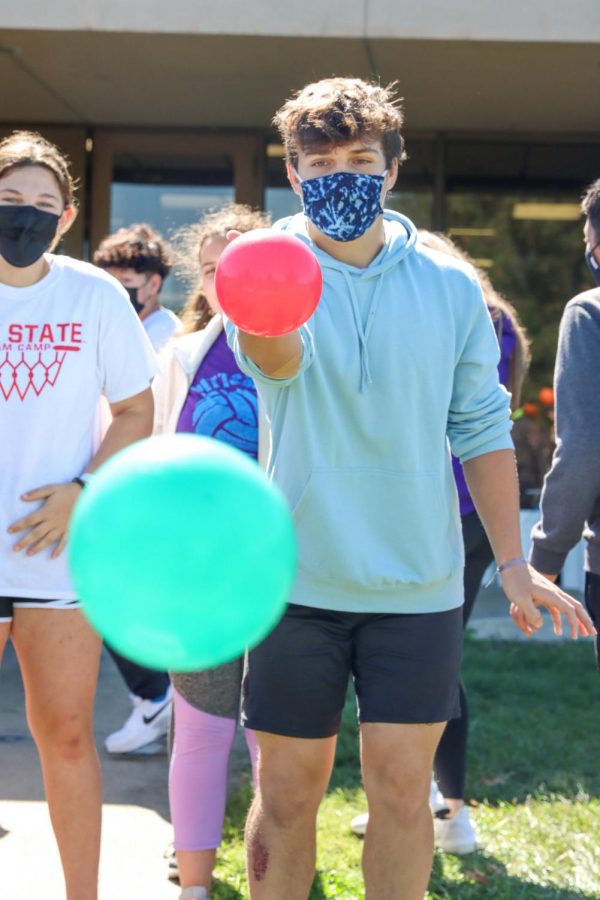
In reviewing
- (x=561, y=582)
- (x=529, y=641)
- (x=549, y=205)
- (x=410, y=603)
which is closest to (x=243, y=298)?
(x=410, y=603)

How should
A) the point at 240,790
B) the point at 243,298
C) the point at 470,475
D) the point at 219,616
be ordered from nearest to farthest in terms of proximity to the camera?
the point at 219,616, the point at 243,298, the point at 470,475, the point at 240,790

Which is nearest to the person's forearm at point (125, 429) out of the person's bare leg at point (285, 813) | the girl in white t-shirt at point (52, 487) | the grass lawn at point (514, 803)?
the girl in white t-shirt at point (52, 487)

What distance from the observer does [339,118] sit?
2.65 meters

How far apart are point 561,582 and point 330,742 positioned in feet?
21.0

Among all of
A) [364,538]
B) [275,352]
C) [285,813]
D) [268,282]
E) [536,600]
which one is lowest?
[285,813]

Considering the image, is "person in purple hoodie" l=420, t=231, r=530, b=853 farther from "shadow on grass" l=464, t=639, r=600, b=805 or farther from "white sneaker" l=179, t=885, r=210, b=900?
"white sneaker" l=179, t=885, r=210, b=900

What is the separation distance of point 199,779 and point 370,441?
4.57ft

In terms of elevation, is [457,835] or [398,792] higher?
[398,792]

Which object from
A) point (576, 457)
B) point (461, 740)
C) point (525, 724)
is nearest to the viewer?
point (576, 457)

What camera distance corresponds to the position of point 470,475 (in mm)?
2893

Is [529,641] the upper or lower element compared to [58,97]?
lower

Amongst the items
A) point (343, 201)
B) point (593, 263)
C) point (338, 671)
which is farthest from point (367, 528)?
point (593, 263)

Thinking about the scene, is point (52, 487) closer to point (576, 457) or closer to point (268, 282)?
point (268, 282)

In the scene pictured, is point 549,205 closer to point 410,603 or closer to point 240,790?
point 240,790
